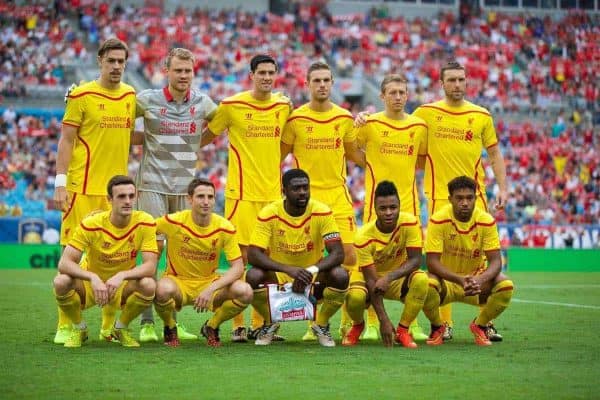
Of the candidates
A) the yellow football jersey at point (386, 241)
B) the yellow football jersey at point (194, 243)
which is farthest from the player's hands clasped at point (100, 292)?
the yellow football jersey at point (386, 241)

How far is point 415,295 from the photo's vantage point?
9.04 m

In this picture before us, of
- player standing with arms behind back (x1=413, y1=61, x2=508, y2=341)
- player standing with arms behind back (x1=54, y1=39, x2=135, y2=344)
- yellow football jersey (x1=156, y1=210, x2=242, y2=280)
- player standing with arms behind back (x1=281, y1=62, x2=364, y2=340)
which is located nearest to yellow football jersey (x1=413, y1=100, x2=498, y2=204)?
player standing with arms behind back (x1=413, y1=61, x2=508, y2=341)

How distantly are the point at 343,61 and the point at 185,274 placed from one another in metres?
25.7

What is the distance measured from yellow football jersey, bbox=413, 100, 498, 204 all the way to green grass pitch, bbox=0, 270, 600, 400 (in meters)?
1.43

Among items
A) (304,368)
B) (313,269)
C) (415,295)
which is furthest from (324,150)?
(304,368)

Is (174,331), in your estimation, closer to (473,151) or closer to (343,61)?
(473,151)

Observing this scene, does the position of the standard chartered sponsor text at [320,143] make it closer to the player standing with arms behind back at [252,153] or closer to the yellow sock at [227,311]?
the player standing with arms behind back at [252,153]

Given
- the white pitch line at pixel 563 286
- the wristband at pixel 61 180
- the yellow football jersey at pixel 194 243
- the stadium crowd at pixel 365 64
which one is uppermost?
the stadium crowd at pixel 365 64

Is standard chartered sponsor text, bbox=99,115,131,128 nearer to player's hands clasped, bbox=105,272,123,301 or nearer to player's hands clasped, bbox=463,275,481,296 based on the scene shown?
player's hands clasped, bbox=105,272,123,301

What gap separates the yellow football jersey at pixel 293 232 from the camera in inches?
358

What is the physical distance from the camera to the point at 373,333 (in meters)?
9.88

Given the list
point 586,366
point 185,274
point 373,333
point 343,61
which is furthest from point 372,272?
point 343,61

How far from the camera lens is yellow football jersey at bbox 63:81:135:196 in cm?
942

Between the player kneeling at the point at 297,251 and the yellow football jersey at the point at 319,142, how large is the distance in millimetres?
816
